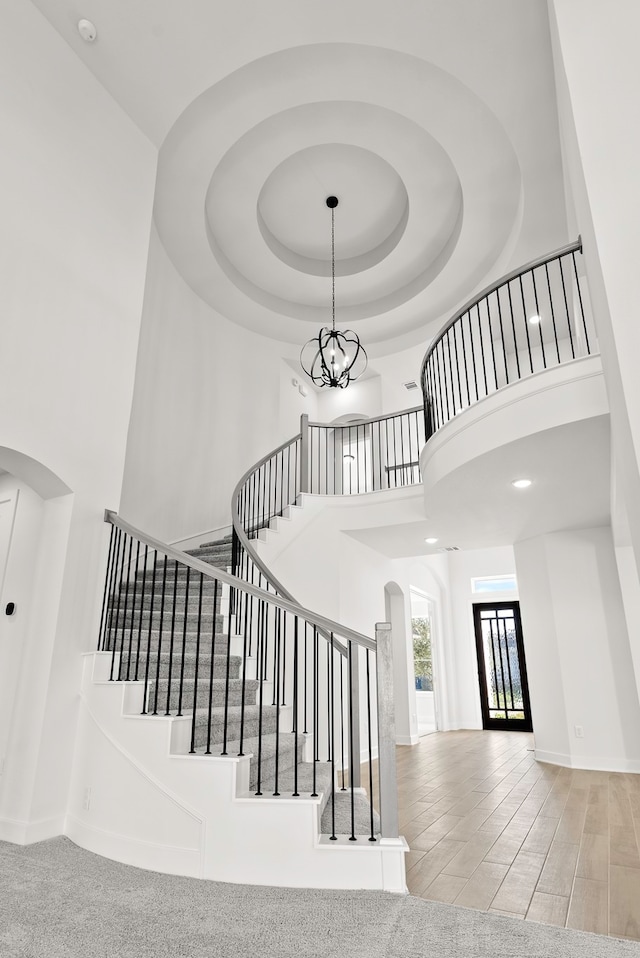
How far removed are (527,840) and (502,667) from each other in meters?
6.98

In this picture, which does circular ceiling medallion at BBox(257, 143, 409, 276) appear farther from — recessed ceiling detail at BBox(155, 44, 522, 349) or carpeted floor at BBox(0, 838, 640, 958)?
carpeted floor at BBox(0, 838, 640, 958)

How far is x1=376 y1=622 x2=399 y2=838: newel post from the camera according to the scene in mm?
2840

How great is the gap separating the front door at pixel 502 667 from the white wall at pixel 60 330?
830 cm

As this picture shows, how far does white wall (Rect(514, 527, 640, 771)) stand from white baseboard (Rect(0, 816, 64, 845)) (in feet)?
18.8

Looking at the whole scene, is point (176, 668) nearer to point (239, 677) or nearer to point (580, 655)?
point (239, 677)

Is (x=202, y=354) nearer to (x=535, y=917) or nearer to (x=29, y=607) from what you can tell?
(x=29, y=607)

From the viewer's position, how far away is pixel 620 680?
6449 millimetres

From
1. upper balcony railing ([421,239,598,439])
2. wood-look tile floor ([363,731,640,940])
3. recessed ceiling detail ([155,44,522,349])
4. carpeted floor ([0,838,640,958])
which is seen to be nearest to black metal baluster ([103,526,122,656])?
carpeted floor ([0,838,640,958])

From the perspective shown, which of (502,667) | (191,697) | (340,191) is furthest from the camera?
(502,667)

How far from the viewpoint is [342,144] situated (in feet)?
23.1

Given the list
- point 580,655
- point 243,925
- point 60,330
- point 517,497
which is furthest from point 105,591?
point 580,655

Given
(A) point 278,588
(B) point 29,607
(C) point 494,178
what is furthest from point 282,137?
(B) point 29,607

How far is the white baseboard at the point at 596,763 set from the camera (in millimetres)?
6242

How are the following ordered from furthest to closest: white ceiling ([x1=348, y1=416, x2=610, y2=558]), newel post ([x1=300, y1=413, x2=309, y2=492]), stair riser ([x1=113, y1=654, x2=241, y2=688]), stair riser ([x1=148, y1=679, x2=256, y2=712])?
newel post ([x1=300, y1=413, x2=309, y2=492]) < white ceiling ([x1=348, y1=416, x2=610, y2=558]) < stair riser ([x1=113, y1=654, x2=241, y2=688]) < stair riser ([x1=148, y1=679, x2=256, y2=712])
